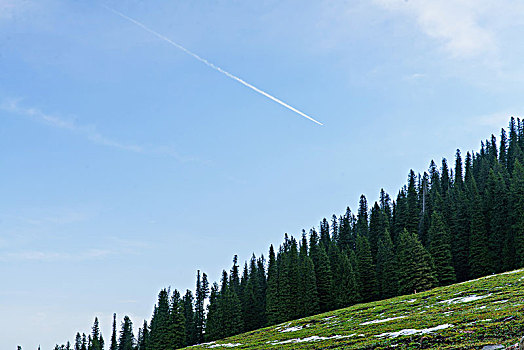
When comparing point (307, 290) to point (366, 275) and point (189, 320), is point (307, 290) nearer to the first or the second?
point (366, 275)

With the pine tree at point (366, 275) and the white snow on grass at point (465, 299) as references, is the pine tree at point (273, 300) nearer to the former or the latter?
the pine tree at point (366, 275)

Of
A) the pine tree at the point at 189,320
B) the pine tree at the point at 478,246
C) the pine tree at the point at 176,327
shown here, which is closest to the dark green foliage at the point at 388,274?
the pine tree at the point at 478,246

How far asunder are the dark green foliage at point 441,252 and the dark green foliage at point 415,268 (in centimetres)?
290

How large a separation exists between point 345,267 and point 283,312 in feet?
61.6

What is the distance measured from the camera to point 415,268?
309 feet

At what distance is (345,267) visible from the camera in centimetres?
10806

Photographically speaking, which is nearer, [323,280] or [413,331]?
[413,331]

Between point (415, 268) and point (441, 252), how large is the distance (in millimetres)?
9892

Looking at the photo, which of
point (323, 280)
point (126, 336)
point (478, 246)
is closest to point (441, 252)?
point (478, 246)

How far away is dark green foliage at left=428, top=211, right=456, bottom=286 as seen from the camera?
96.9 metres

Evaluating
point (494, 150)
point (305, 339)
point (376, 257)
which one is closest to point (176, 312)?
point (376, 257)

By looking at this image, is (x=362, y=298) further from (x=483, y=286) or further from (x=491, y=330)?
(x=491, y=330)

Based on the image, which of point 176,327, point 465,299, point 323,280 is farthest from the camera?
point 176,327

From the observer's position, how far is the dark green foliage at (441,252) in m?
96.9
